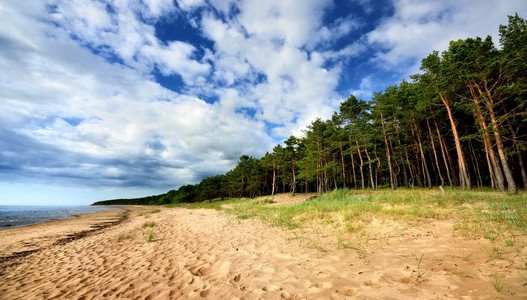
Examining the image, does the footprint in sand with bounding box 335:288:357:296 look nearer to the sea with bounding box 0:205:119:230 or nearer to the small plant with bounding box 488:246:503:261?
the small plant with bounding box 488:246:503:261

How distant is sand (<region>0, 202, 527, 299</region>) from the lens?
3.93 metres

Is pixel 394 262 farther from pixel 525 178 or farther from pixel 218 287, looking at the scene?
pixel 525 178

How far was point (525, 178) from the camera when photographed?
22266 millimetres

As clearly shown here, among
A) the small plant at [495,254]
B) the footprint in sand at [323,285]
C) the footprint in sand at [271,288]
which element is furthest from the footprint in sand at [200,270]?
the small plant at [495,254]

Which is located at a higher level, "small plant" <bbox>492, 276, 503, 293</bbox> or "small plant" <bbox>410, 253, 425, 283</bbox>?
"small plant" <bbox>492, 276, 503, 293</bbox>

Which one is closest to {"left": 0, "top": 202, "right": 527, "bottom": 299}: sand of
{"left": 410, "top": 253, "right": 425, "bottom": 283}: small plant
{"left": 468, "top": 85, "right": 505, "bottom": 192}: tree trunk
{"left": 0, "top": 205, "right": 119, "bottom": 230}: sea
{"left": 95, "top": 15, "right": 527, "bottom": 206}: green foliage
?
{"left": 410, "top": 253, "right": 425, "bottom": 283}: small plant

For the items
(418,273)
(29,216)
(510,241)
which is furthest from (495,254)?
(29,216)

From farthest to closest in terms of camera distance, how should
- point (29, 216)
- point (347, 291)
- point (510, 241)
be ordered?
point (29, 216), point (510, 241), point (347, 291)

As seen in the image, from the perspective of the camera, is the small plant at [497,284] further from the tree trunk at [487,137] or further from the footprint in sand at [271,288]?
the tree trunk at [487,137]

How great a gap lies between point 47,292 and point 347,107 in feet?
123

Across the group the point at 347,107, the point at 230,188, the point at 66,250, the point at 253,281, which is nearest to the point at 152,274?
the point at 253,281

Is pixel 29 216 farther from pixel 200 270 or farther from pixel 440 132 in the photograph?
pixel 440 132

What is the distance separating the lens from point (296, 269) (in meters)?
5.19

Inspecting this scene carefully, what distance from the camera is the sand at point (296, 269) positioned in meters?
3.93
